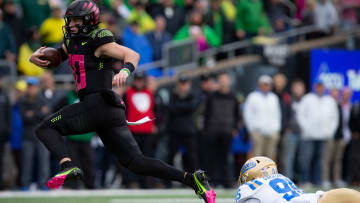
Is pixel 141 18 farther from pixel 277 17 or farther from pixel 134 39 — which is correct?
pixel 277 17

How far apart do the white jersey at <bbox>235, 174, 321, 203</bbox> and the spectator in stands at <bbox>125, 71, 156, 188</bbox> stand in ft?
25.8

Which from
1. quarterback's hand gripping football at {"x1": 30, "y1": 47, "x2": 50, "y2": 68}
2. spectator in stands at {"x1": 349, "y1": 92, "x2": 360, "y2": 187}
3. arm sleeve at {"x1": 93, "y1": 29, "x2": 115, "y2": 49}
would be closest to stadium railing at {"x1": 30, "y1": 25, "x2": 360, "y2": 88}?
spectator in stands at {"x1": 349, "y1": 92, "x2": 360, "y2": 187}

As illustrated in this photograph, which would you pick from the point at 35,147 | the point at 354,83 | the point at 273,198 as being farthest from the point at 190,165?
the point at 273,198

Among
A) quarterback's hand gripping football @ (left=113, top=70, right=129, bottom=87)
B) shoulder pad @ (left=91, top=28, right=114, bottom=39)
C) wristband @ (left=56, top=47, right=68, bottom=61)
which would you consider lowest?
quarterback's hand gripping football @ (left=113, top=70, right=129, bottom=87)

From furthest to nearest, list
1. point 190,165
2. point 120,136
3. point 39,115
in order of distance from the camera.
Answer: point 190,165 < point 39,115 < point 120,136

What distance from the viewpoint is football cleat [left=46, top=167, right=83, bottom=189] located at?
683 cm

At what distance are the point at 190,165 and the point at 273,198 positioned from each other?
8.35m

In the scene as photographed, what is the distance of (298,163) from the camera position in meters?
15.8

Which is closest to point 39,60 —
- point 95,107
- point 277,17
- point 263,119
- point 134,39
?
point 95,107

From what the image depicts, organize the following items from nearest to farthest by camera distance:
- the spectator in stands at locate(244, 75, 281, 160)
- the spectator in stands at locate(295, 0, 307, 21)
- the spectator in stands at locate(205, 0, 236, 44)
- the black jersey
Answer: the black jersey < the spectator in stands at locate(244, 75, 281, 160) < the spectator in stands at locate(205, 0, 236, 44) < the spectator in stands at locate(295, 0, 307, 21)

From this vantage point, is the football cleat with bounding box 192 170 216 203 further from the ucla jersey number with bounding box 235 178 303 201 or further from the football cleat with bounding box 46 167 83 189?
the ucla jersey number with bounding box 235 178 303 201

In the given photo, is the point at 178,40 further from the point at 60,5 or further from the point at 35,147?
the point at 35,147

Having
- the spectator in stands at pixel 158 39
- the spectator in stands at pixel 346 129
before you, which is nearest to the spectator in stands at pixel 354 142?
the spectator in stands at pixel 346 129

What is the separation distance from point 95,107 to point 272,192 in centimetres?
214
